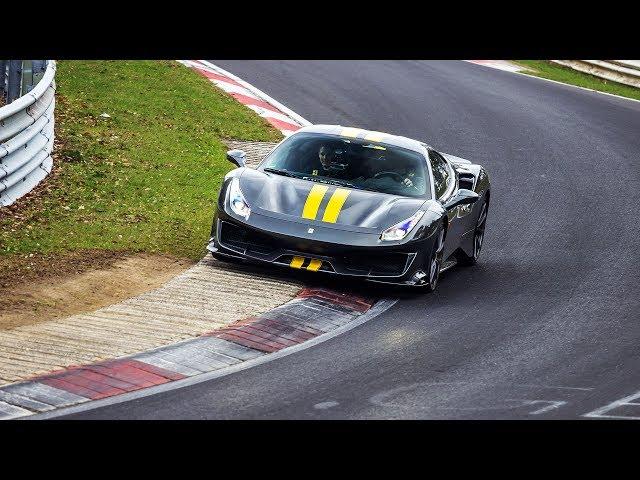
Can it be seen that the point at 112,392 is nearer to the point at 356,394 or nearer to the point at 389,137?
the point at 356,394

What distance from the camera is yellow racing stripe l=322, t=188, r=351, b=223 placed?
1165 cm

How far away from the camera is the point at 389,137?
13328 mm

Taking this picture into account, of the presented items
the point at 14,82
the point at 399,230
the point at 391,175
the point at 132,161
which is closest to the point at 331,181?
the point at 391,175

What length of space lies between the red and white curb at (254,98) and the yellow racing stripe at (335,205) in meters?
7.03

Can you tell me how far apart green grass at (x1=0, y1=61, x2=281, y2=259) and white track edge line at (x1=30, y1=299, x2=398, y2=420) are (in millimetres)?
2368

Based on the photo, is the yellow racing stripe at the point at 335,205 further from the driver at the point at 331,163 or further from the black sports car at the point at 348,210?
the driver at the point at 331,163

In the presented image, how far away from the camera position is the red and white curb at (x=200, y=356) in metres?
8.05

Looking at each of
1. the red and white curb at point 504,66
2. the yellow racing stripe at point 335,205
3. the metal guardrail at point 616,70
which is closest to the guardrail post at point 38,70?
the yellow racing stripe at point 335,205

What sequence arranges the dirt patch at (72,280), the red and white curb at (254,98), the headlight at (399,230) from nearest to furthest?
the dirt patch at (72,280) → the headlight at (399,230) → the red and white curb at (254,98)

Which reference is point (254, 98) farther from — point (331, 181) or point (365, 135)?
point (331, 181)
